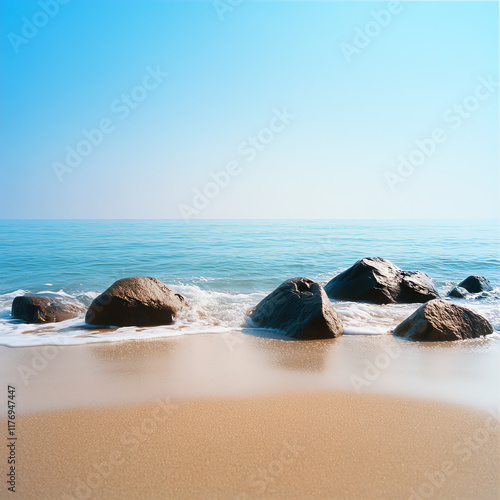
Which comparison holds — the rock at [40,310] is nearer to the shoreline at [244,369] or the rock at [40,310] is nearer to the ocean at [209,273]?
the ocean at [209,273]

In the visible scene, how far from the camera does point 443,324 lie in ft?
19.2

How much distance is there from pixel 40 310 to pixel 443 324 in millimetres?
6619

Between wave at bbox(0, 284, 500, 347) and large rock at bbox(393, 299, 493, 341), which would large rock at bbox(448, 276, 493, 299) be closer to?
wave at bbox(0, 284, 500, 347)

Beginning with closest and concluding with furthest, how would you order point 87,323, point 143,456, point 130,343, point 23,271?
1. point 143,456
2. point 130,343
3. point 87,323
4. point 23,271

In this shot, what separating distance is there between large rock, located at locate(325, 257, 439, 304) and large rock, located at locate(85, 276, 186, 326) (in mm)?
4059

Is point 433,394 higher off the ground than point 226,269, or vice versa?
point 433,394

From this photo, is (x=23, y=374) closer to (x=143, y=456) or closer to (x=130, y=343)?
(x=130, y=343)

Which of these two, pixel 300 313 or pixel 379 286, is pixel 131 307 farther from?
pixel 379 286

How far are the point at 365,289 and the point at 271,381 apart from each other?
17.4ft

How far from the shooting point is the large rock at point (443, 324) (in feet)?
18.9

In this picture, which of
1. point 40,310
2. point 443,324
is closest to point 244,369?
point 443,324

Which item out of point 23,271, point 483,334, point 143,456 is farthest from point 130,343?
point 23,271

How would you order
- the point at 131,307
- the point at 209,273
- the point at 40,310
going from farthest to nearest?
the point at 209,273 < the point at 40,310 < the point at 131,307

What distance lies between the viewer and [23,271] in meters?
12.8
